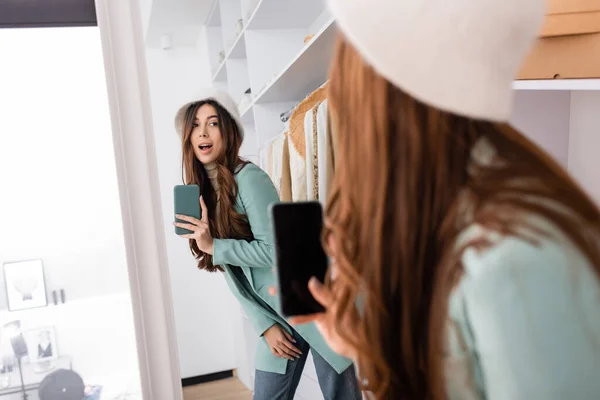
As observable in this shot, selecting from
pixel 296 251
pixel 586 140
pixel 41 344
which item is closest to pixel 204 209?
pixel 296 251

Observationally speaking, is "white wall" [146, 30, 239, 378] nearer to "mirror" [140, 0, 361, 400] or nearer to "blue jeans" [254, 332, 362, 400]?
"mirror" [140, 0, 361, 400]

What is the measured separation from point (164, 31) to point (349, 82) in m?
1.00

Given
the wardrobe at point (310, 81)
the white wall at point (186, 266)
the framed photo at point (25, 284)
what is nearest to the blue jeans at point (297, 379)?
the wardrobe at point (310, 81)

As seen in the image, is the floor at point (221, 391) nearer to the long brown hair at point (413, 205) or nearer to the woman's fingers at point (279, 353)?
the woman's fingers at point (279, 353)

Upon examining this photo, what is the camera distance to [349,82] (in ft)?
1.61

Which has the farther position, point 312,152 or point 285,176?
point 285,176

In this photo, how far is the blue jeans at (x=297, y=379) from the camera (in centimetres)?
99

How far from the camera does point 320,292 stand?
58cm

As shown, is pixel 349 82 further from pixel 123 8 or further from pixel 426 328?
pixel 123 8

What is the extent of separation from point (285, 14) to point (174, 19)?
29cm

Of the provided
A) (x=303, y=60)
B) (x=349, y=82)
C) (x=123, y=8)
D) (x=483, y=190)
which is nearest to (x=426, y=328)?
(x=483, y=190)

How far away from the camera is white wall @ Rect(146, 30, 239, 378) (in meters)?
1.22

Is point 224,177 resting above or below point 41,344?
above

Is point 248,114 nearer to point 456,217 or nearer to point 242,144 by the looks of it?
point 242,144
